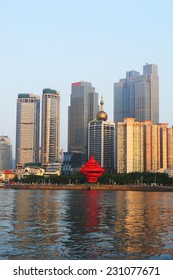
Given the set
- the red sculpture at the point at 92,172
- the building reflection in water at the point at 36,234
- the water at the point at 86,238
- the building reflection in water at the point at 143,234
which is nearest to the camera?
the water at the point at 86,238

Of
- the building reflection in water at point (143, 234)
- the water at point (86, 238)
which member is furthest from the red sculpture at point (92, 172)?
the water at point (86, 238)

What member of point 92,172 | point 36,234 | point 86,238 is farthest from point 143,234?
point 92,172

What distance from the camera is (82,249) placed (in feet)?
99.7

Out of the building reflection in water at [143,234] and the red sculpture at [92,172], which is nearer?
the building reflection in water at [143,234]

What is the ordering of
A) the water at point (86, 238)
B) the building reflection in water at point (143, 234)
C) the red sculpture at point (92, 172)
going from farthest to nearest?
the red sculpture at point (92, 172)
the building reflection in water at point (143, 234)
the water at point (86, 238)

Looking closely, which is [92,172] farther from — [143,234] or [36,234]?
[36,234]

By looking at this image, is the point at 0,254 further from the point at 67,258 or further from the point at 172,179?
the point at 172,179

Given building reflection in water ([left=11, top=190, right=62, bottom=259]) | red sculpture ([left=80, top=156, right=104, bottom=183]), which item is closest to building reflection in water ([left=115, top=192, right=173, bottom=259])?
building reflection in water ([left=11, top=190, right=62, bottom=259])

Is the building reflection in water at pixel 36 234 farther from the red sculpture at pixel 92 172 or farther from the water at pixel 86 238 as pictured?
the red sculpture at pixel 92 172
